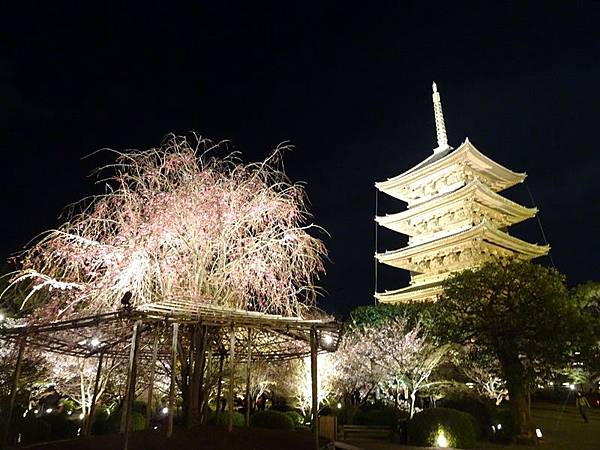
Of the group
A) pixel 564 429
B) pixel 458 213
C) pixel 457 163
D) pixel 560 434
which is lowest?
pixel 560 434

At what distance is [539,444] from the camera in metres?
17.6

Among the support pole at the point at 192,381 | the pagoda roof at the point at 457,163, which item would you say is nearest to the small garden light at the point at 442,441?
the support pole at the point at 192,381

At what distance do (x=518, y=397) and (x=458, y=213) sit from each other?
850 inches

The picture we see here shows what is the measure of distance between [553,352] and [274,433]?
39.6ft

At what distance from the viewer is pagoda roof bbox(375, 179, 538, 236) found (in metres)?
35.8

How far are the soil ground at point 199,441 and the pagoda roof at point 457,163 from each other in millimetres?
30636

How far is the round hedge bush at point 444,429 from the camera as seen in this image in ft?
53.6

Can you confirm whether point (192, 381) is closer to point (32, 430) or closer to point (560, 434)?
point (32, 430)

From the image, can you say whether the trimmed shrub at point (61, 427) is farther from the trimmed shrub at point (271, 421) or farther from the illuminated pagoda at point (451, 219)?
the illuminated pagoda at point (451, 219)

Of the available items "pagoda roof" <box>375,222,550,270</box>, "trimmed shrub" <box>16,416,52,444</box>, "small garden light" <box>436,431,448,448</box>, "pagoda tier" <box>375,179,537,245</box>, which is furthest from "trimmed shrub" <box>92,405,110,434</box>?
"pagoda tier" <box>375,179,537,245</box>

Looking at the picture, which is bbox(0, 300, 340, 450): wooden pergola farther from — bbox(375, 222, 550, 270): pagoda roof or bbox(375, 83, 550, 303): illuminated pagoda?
bbox(375, 83, 550, 303): illuminated pagoda

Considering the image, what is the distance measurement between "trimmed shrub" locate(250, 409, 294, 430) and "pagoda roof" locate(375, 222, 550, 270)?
67.1ft

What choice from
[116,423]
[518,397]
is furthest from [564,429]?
[116,423]

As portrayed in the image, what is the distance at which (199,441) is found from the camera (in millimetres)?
9539
